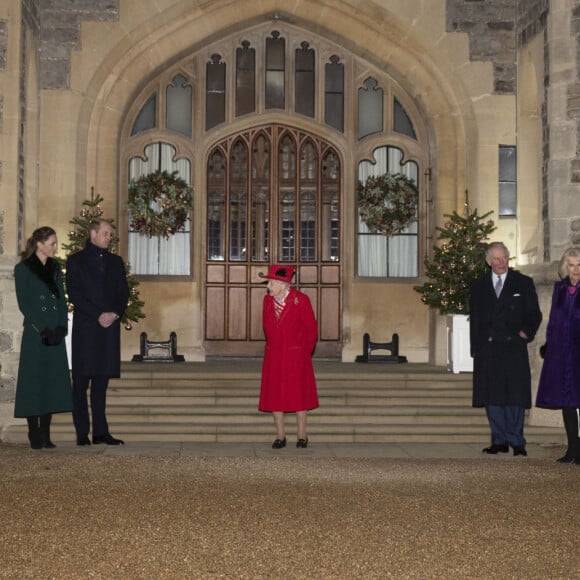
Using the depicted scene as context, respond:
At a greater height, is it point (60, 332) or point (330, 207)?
point (330, 207)

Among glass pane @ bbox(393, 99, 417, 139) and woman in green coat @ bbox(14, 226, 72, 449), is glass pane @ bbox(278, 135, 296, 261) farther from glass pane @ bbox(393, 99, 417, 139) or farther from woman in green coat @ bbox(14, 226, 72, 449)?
woman in green coat @ bbox(14, 226, 72, 449)

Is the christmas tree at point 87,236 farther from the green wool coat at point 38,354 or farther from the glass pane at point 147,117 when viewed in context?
the green wool coat at point 38,354

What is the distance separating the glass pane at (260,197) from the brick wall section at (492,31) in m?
2.74

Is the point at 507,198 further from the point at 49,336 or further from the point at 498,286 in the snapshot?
the point at 49,336

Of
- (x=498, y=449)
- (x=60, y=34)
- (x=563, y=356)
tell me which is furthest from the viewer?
(x=60, y=34)

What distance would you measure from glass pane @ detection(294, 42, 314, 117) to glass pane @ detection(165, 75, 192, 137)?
136cm

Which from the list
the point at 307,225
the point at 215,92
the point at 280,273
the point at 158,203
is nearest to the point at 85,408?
the point at 280,273

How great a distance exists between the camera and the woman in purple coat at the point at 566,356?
8.07 meters

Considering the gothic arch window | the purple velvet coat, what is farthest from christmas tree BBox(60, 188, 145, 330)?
the purple velvet coat

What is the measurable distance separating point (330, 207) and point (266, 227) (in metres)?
0.85

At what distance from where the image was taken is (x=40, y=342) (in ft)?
28.0

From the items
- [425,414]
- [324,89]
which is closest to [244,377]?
[425,414]

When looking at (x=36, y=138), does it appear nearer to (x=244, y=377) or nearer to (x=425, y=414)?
(x=244, y=377)

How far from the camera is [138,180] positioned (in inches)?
525
